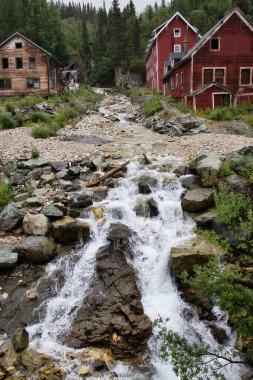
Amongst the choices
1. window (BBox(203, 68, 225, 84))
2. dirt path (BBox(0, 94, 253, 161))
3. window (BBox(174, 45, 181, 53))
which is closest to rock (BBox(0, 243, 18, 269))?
dirt path (BBox(0, 94, 253, 161))

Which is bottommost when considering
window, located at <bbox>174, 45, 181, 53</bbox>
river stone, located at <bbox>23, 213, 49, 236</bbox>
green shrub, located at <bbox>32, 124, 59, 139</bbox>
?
river stone, located at <bbox>23, 213, 49, 236</bbox>

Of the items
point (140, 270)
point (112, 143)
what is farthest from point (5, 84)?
point (140, 270)

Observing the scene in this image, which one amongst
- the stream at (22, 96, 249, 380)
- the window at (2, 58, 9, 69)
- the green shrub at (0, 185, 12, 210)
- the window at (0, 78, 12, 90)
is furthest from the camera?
the window at (0, 78, 12, 90)

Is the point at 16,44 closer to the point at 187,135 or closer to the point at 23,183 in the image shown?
the point at 187,135

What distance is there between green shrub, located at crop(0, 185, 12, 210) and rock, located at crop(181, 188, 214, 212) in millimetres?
6644

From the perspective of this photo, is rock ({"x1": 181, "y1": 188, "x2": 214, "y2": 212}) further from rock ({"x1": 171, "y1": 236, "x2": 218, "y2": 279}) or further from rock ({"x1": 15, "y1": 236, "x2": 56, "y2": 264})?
rock ({"x1": 15, "y1": 236, "x2": 56, "y2": 264})

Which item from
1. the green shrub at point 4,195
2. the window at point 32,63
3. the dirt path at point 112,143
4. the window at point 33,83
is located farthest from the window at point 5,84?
the green shrub at point 4,195

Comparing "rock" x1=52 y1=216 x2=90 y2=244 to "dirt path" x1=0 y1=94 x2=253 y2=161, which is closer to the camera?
"rock" x1=52 y1=216 x2=90 y2=244

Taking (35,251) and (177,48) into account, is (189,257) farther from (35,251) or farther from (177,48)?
(177,48)

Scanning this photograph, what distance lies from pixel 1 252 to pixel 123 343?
4604 mm

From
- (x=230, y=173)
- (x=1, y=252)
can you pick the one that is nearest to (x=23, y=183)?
(x=1, y=252)

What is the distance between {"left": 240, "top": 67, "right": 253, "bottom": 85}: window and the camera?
29.9 meters

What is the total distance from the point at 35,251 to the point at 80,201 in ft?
9.22

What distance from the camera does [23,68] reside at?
39.1m
